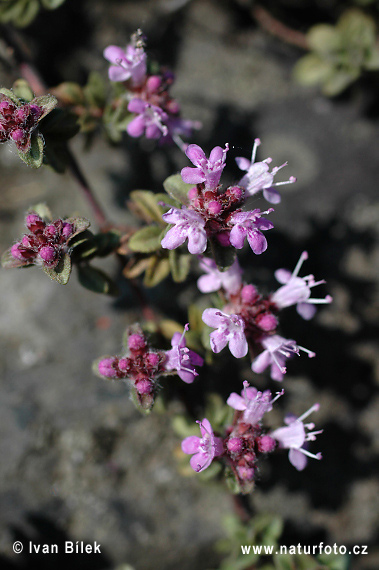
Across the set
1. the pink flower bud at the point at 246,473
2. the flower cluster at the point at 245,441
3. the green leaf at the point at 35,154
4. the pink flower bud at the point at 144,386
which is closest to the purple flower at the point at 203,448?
the flower cluster at the point at 245,441

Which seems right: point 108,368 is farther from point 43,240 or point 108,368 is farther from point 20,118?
point 20,118

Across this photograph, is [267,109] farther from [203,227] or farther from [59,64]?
[203,227]

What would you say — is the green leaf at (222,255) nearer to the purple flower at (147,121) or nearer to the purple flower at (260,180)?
the purple flower at (260,180)

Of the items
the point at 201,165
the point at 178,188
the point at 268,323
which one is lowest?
the point at 268,323

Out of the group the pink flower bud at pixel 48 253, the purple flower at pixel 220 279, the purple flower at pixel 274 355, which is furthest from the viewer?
the purple flower at pixel 220 279

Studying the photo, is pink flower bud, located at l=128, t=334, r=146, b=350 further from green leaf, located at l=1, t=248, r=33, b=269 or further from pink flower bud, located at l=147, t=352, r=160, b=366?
green leaf, located at l=1, t=248, r=33, b=269

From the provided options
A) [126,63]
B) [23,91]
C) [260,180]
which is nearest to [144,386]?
[260,180]
